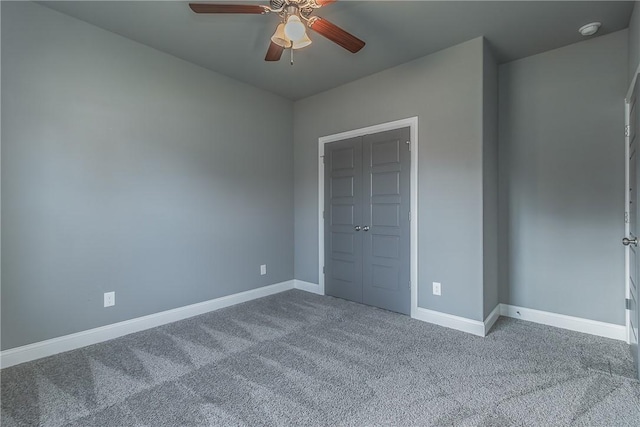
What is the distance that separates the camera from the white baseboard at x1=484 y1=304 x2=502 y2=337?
2.78 metres

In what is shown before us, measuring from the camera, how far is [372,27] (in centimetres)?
261

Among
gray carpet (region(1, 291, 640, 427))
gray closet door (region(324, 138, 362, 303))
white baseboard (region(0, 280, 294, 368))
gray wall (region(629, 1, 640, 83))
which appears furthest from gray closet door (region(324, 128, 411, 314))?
gray wall (region(629, 1, 640, 83))

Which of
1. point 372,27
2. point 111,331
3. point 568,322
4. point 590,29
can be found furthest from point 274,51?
point 568,322

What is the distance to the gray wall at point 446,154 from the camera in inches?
110

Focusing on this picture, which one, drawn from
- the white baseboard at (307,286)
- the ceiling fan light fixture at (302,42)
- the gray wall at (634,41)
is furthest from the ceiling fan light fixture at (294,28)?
the white baseboard at (307,286)

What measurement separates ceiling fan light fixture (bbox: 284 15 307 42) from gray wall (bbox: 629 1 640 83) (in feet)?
7.60

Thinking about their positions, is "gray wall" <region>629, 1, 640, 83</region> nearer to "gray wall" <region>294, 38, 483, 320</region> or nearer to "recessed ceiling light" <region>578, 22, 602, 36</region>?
"recessed ceiling light" <region>578, 22, 602, 36</region>

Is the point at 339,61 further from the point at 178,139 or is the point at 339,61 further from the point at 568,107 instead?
the point at 568,107

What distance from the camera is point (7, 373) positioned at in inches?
83.3

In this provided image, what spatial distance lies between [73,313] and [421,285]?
313 centimetres

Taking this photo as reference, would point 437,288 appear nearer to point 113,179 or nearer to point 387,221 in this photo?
point 387,221

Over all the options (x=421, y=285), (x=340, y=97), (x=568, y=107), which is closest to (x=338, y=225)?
(x=421, y=285)

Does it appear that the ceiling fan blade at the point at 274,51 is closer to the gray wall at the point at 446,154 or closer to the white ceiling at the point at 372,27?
the white ceiling at the point at 372,27

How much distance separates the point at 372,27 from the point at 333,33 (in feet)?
2.36
